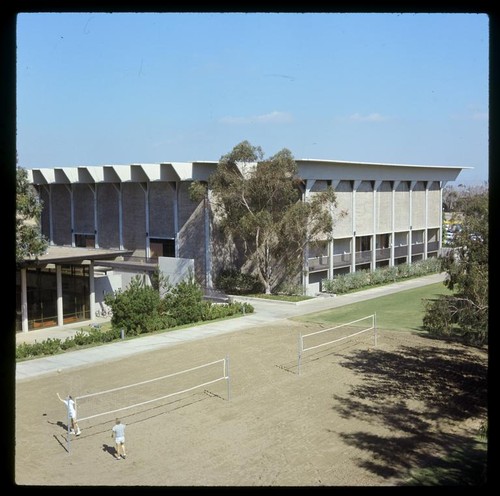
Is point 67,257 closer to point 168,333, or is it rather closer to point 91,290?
point 91,290

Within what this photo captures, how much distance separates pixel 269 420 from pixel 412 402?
12.0 feet

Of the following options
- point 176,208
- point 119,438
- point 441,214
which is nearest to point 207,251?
point 176,208

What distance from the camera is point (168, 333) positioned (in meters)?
23.5

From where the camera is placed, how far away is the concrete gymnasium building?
28406mm

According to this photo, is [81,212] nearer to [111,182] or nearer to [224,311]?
[111,182]

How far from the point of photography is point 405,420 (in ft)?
44.1

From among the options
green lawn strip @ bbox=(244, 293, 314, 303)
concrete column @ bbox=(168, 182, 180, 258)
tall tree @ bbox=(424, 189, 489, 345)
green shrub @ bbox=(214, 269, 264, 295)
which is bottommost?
green lawn strip @ bbox=(244, 293, 314, 303)

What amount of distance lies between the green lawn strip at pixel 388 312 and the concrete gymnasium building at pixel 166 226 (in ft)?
15.7

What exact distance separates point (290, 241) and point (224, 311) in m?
6.92

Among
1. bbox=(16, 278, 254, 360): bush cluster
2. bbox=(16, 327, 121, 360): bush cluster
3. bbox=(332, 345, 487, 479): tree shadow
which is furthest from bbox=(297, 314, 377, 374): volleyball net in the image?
bbox=(16, 327, 121, 360): bush cluster

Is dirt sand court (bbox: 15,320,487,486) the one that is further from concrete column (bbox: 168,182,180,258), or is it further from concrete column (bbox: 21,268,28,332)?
concrete column (bbox: 168,182,180,258)

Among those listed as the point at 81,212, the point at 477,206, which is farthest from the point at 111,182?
the point at 477,206

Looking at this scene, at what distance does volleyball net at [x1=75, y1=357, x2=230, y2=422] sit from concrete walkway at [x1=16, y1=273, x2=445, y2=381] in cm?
294

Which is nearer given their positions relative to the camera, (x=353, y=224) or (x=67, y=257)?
(x=67, y=257)
